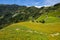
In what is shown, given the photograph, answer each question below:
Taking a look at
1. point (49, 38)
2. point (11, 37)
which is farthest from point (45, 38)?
point (11, 37)

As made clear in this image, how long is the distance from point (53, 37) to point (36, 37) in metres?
5.22

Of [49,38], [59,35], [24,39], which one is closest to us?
[24,39]

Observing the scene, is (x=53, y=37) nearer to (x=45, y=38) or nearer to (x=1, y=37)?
(x=45, y=38)

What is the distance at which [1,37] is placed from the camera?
1652 inches

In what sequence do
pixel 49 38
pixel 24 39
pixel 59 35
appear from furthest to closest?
pixel 59 35
pixel 49 38
pixel 24 39

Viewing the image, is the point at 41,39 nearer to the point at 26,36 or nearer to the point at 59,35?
the point at 26,36

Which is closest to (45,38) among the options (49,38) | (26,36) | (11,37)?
(49,38)

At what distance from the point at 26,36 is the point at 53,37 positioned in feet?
23.0

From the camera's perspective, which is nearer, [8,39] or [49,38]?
[8,39]

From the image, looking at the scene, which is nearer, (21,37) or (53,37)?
(21,37)

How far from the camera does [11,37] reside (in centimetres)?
4097

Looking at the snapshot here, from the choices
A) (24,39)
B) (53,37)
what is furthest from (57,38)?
(24,39)

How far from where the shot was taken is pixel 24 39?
129ft

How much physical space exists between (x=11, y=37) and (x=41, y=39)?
6.81 meters
